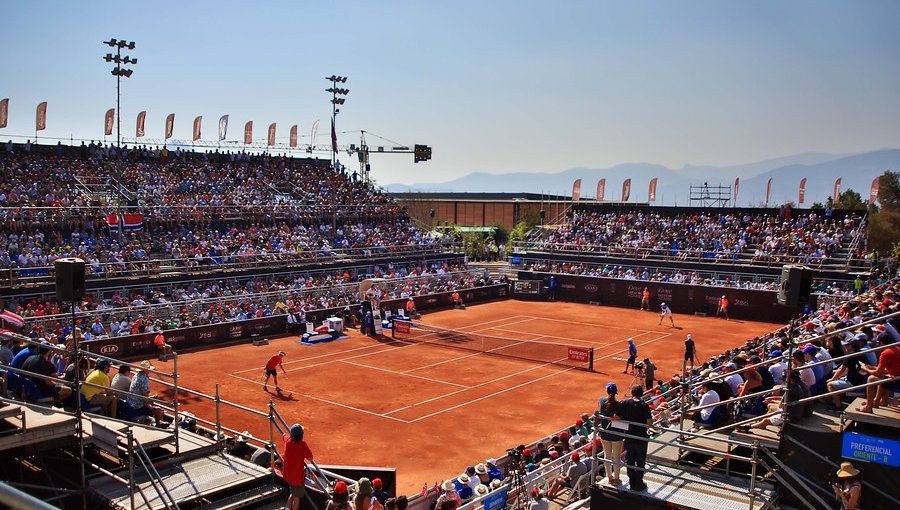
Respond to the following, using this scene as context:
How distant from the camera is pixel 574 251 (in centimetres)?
5728

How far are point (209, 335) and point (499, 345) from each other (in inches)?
553

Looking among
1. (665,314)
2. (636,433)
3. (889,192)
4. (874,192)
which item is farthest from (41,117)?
(889,192)

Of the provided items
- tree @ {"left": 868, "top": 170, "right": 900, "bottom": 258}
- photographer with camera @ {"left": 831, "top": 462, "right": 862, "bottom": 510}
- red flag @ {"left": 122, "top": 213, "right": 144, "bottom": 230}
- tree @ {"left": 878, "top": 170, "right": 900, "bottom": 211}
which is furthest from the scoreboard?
tree @ {"left": 878, "top": 170, "right": 900, "bottom": 211}

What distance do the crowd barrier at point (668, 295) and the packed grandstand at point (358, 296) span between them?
1.23ft

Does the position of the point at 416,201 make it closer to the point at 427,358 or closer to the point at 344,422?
the point at 427,358

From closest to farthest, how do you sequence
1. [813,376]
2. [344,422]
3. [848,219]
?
[813,376], [344,422], [848,219]

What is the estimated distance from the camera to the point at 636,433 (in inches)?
465

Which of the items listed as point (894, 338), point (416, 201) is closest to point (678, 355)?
point (894, 338)

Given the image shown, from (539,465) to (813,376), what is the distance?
617 cm

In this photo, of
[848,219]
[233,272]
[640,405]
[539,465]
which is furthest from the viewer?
[848,219]

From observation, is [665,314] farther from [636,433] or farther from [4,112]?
[4,112]

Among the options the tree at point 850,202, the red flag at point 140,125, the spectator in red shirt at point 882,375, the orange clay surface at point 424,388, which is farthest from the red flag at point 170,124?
the tree at point 850,202

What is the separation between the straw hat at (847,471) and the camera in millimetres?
10125

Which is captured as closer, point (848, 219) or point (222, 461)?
point (222, 461)
